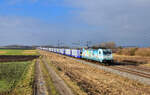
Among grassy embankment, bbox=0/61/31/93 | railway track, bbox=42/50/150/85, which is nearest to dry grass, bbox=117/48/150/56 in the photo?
railway track, bbox=42/50/150/85

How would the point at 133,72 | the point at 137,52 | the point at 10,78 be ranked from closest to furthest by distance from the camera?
the point at 10,78, the point at 133,72, the point at 137,52

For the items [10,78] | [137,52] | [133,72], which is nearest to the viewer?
[10,78]

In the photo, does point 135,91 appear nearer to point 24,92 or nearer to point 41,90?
point 41,90

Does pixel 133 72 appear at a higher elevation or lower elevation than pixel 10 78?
lower

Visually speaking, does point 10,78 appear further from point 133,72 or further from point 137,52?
point 137,52

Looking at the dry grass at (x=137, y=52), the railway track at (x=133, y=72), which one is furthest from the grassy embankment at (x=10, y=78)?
the dry grass at (x=137, y=52)

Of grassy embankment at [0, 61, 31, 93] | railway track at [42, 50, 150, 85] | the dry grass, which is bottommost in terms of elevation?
railway track at [42, 50, 150, 85]

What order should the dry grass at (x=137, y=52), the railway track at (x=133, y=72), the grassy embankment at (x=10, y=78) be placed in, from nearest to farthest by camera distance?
the grassy embankment at (x=10, y=78) < the railway track at (x=133, y=72) < the dry grass at (x=137, y=52)

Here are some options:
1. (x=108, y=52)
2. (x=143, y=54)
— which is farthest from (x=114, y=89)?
(x=143, y=54)

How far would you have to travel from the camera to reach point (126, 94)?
478 inches

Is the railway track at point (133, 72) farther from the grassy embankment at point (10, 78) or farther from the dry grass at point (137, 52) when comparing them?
the dry grass at point (137, 52)

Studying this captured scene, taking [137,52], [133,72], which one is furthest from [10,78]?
[137,52]

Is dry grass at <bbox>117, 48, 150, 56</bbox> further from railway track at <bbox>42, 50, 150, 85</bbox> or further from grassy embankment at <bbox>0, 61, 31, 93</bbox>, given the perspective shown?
grassy embankment at <bbox>0, 61, 31, 93</bbox>

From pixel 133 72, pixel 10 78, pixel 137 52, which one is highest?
pixel 137 52
